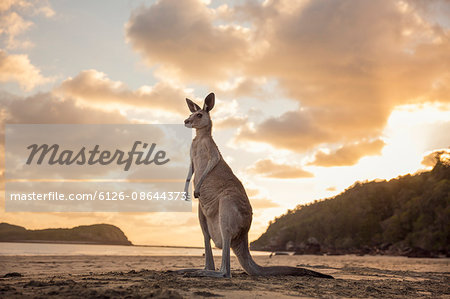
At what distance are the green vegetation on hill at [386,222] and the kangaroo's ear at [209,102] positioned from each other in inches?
1675

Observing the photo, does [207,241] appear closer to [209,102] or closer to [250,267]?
[250,267]

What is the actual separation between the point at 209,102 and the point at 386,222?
74.6 meters

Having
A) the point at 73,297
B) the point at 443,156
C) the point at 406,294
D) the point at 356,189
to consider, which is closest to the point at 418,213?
the point at 443,156

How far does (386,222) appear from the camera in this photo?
74.1 metres

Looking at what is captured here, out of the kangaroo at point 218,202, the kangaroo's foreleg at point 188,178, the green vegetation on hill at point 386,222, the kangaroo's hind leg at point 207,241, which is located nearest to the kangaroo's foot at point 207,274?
the kangaroo at point 218,202

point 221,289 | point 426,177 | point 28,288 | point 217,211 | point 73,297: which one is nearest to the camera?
point 73,297

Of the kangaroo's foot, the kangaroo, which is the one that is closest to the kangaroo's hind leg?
the kangaroo

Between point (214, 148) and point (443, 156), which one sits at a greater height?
point (443, 156)

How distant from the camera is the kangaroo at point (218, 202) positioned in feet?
22.3

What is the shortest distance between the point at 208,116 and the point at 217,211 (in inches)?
72.0

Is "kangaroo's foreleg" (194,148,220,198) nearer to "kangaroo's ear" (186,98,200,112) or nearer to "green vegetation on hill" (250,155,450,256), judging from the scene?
"kangaroo's ear" (186,98,200,112)

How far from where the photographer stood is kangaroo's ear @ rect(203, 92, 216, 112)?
24.8 ft

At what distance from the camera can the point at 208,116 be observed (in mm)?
7562

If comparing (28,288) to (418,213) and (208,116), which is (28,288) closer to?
(208,116)
